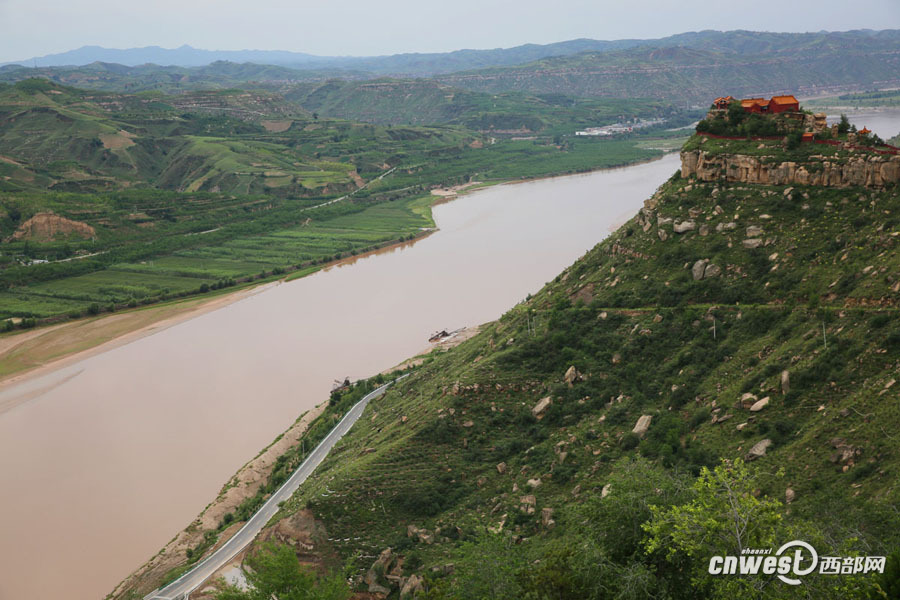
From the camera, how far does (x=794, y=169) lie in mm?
26719

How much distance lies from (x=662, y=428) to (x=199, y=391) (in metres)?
31.9

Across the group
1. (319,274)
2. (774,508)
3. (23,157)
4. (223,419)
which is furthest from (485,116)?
(774,508)

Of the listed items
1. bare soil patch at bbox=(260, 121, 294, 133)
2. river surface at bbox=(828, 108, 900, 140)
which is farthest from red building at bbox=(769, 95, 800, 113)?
bare soil patch at bbox=(260, 121, 294, 133)

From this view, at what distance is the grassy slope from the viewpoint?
18266mm

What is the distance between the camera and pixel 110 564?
2884 centimetres

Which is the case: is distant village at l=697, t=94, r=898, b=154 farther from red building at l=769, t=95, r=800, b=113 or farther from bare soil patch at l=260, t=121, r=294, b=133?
bare soil patch at l=260, t=121, r=294, b=133

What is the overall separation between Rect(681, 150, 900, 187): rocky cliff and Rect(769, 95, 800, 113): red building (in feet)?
8.79

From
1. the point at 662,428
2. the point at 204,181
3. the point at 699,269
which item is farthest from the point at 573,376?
the point at 204,181

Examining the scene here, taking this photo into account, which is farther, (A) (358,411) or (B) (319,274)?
(B) (319,274)

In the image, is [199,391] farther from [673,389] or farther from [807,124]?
[807,124]

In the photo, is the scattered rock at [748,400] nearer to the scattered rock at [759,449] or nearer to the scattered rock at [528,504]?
the scattered rock at [759,449]

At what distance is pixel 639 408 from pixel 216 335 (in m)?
40.3

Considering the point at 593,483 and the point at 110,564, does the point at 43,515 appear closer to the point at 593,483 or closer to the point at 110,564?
the point at 110,564

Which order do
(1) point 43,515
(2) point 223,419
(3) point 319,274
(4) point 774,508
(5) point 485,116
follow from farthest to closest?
(5) point 485,116 → (3) point 319,274 → (2) point 223,419 → (1) point 43,515 → (4) point 774,508
